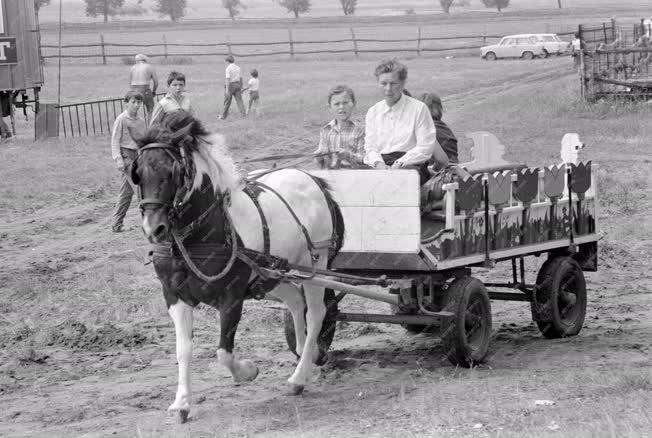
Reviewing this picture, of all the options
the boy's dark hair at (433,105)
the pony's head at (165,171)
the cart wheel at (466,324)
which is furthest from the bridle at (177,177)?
Result: the boy's dark hair at (433,105)

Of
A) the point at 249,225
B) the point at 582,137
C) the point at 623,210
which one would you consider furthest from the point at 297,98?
the point at 249,225

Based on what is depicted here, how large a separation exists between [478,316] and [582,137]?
14511mm

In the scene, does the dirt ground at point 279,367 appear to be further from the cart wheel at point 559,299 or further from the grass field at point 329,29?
the grass field at point 329,29

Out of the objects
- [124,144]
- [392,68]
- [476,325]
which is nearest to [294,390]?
[476,325]

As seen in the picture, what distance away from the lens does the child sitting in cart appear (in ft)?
29.2

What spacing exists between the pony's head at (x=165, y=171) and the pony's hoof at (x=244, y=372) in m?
1.05

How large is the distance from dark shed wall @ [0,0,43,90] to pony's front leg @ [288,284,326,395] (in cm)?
1850

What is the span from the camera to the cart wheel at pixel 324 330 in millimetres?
8641

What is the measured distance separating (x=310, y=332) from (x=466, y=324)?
1.28 m

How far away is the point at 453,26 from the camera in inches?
3282

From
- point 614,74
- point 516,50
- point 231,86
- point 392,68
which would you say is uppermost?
point 392,68

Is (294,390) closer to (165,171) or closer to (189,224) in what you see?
(189,224)

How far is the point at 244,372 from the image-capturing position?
24.4ft

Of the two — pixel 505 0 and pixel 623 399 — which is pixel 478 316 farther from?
pixel 505 0
